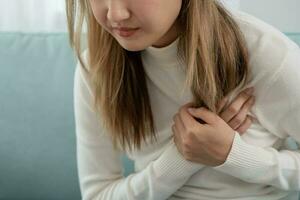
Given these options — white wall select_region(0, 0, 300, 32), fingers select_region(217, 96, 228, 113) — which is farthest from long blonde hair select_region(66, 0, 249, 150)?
white wall select_region(0, 0, 300, 32)

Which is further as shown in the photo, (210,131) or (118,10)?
(210,131)

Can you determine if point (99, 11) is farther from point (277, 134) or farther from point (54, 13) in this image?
point (54, 13)

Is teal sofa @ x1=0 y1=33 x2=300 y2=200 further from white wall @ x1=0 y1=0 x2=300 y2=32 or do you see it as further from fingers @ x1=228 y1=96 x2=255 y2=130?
fingers @ x1=228 y1=96 x2=255 y2=130

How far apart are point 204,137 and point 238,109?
3.3 inches

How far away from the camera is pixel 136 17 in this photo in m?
0.76

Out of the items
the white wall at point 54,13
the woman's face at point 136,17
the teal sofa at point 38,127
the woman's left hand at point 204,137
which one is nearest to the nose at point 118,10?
the woman's face at point 136,17

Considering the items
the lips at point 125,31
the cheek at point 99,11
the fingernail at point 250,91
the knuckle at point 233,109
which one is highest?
the cheek at point 99,11

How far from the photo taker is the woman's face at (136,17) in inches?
29.6

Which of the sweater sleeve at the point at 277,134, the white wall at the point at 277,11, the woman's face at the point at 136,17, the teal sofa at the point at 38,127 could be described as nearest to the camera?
the woman's face at the point at 136,17

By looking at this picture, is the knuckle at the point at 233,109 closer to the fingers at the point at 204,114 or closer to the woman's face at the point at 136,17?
the fingers at the point at 204,114

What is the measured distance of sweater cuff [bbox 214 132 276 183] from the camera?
88 cm

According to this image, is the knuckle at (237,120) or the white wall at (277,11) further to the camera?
the white wall at (277,11)

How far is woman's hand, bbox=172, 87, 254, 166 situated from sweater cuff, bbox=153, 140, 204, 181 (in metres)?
0.03

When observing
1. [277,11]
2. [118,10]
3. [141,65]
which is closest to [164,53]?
[141,65]
